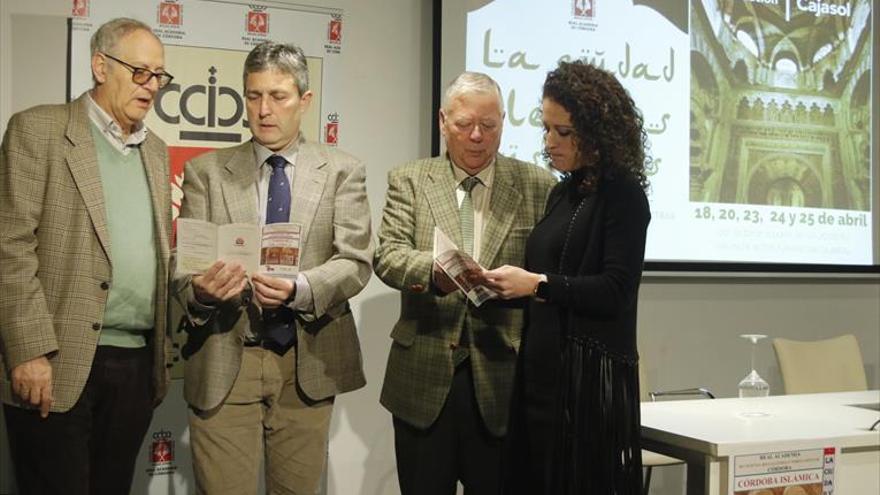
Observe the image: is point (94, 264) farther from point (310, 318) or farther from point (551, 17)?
point (551, 17)

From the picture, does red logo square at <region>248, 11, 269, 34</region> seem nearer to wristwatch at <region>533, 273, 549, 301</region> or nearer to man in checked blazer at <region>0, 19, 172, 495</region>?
man in checked blazer at <region>0, 19, 172, 495</region>

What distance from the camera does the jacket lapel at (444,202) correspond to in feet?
9.04

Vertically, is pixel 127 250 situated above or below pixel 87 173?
below

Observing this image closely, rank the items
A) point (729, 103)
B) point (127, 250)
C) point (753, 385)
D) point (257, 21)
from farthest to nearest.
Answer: point (729, 103) < point (257, 21) < point (753, 385) < point (127, 250)

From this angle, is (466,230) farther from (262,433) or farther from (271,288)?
(262,433)

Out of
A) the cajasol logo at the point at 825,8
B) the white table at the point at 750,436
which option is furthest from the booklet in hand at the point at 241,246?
the cajasol logo at the point at 825,8

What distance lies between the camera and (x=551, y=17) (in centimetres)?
436

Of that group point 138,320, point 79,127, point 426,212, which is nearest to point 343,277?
point 426,212

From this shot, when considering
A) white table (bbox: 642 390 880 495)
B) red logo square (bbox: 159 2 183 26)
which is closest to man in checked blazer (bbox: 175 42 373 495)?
white table (bbox: 642 390 880 495)

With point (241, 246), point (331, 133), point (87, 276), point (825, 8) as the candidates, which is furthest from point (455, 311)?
point (825, 8)

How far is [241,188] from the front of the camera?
2.61 m

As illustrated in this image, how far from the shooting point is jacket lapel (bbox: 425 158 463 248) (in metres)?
2.76

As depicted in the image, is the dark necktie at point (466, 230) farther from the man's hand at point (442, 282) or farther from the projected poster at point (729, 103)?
the projected poster at point (729, 103)

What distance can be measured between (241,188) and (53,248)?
526mm
